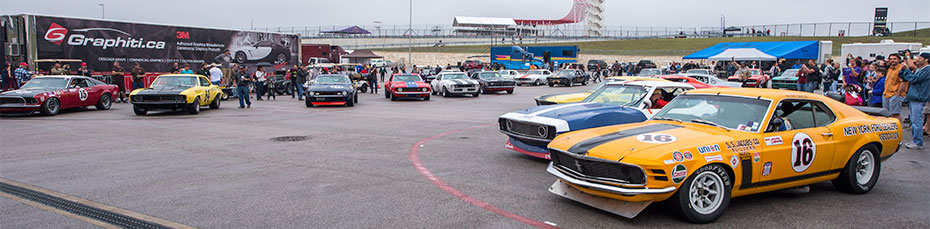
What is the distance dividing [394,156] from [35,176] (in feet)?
14.0

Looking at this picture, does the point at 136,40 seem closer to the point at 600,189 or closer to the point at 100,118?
the point at 100,118

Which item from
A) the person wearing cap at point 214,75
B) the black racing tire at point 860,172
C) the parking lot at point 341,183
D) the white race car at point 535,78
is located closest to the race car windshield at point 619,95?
the parking lot at point 341,183

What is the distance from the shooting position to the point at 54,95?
566 inches

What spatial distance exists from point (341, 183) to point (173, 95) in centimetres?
1029

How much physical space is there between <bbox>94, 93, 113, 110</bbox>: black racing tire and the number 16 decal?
17386 mm

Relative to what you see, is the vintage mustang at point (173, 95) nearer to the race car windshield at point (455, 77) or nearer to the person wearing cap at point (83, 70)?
the person wearing cap at point (83, 70)

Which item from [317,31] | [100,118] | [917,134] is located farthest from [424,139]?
[317,31]

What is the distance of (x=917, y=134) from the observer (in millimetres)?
8688

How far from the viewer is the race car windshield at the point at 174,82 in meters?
15.4

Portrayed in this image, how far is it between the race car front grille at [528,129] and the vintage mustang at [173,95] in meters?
10.2

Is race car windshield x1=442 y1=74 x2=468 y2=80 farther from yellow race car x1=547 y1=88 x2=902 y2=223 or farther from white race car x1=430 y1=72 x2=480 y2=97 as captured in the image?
yellow race car x1=547 y1=88 x2=902 y2=223

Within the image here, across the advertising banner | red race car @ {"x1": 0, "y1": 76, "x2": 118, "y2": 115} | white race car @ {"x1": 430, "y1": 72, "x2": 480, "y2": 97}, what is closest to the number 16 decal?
red race car @ {"x1": 0, "y1": 76, "x2": 118, "y2": 115}

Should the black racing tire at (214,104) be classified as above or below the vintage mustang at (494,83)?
below

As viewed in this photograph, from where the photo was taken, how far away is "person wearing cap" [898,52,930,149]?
28.0ft
